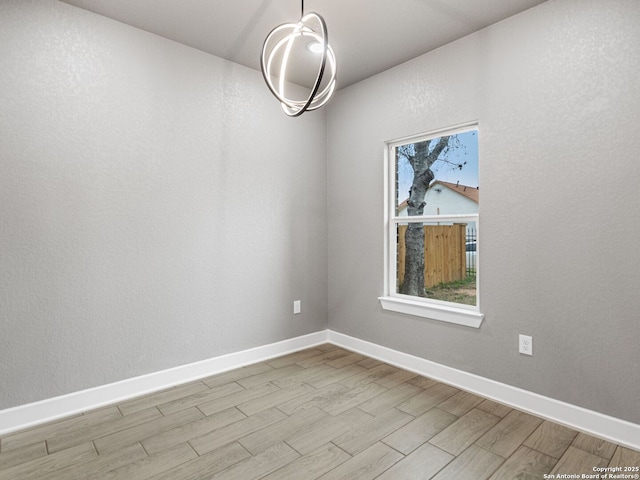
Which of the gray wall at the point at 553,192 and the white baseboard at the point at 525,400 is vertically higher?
the gray wall at the point at 553,192

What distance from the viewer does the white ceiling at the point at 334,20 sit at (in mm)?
2336

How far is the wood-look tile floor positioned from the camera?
1.81 m

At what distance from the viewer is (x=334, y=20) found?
251 centimetres

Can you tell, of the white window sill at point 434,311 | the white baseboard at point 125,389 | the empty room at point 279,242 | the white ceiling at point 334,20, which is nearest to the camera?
the empty room at point 279,242

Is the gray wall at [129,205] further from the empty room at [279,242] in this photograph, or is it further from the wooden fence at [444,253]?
the wooden fence at [444,253]

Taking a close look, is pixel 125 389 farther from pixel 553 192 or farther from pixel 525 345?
pixel 553 192

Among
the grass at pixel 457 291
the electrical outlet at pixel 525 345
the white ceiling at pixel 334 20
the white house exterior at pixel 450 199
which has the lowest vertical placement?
the electrical outlet at pixel 525 345

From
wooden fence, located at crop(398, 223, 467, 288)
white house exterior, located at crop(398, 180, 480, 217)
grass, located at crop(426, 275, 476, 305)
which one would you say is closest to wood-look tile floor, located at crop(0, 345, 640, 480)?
grass, located at crop(426, 275, 476, 305)

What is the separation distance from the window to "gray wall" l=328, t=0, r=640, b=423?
0.44ft

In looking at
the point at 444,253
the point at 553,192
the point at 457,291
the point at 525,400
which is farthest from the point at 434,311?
the point at 553,192

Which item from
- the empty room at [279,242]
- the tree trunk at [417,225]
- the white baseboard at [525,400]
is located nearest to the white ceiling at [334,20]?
the empty room at [279,242]

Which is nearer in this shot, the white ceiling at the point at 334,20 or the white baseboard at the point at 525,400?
the white baseboard at the point at 525,400

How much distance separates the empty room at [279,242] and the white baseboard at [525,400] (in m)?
0.01

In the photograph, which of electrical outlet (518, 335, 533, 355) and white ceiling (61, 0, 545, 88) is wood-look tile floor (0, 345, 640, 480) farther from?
white ceiling (61, 0, 545, 88)
